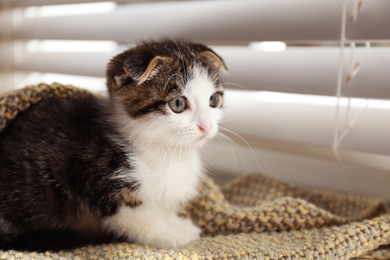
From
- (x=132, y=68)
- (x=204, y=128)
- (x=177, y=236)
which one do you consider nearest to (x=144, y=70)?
(x=132, y=68)

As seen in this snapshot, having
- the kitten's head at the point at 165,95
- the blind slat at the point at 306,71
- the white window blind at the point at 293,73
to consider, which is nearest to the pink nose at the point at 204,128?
the kitten's head at the point at 165,95

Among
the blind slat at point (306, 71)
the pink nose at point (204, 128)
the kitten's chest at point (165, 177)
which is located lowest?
the kitten's chest at point (165, 177)

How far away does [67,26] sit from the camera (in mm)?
1382

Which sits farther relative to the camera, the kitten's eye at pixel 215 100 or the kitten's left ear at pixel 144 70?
the kitten's eye at pixel 215 100

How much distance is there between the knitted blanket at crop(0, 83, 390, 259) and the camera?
29.6 inches

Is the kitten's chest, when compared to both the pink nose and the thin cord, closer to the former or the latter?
the pink nose

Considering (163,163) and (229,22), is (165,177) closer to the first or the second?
(163,163)

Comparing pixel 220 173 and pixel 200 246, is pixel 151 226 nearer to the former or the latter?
pixel 200 246

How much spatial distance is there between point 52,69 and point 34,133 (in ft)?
2.13

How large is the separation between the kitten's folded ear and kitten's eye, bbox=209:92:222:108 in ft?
0.40

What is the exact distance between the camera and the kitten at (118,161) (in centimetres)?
82

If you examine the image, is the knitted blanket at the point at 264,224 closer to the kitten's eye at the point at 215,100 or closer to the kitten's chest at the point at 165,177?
the kitten's chest at the point at 165,177

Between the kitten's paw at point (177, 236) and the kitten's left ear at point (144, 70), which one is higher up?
the kitten's left ear at point (144, 70)

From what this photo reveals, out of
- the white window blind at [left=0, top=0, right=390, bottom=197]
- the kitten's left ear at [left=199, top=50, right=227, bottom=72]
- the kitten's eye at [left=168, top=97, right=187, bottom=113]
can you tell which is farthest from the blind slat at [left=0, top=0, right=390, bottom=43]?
the kitten's eye at [left=168, top=97, right=187, bottom=113]
